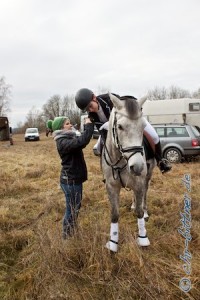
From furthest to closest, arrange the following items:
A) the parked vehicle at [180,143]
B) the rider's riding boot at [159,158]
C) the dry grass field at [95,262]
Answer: the parked vehicle at [180,143] → the rider's riding boot at [159,158] → the dry grass field at [95,262]

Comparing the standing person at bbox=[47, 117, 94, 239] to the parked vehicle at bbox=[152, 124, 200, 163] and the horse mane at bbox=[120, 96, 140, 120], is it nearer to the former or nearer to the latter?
the horse mane at bbox=[120, 96, 140, 120]

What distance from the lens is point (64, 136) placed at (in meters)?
4.14

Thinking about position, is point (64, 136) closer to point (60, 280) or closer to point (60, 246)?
point (60, 246)

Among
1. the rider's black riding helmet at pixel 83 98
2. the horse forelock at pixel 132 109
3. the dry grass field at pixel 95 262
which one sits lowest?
the dry grass field at pixel 95 262

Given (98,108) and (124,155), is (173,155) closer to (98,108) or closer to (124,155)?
(98,108)

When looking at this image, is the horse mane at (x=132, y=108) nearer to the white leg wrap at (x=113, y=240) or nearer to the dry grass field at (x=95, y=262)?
the dry grass field at (x=95, y=262)

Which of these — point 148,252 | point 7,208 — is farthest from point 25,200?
point 148,252

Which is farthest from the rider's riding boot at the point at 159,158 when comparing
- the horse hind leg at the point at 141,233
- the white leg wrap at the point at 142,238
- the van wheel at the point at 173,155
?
the van wheel at the point at 173,155

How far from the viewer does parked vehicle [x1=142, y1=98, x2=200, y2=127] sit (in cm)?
2100

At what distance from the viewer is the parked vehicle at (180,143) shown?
12523 millimetres

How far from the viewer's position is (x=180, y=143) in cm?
1270

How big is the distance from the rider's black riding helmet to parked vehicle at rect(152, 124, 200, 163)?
9376 millimetres

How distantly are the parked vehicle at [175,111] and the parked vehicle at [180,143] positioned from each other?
27.6ft

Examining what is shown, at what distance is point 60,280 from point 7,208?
321 cm
